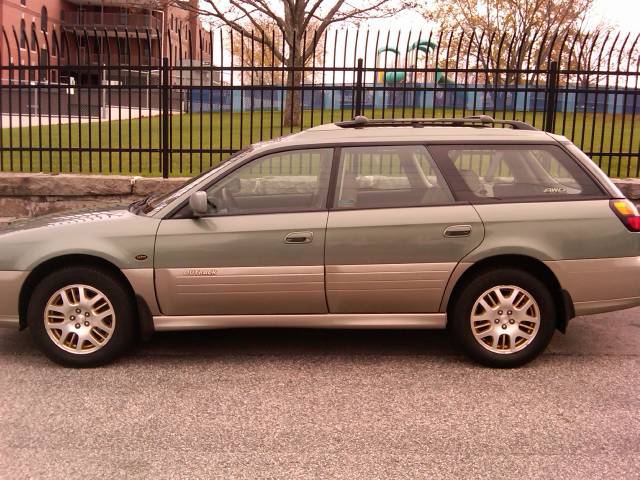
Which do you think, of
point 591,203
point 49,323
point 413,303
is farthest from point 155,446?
point 591,203

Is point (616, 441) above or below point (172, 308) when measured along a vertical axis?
below

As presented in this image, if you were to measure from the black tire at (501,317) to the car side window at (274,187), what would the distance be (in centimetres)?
115

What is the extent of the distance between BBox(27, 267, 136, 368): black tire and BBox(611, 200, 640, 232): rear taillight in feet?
10.9

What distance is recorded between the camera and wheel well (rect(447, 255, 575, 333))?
458cm

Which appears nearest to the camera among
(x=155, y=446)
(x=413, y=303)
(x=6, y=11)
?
(x=155, y=446)

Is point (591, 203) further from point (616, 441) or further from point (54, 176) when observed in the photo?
point (54, 176)

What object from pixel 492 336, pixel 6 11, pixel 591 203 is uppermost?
pixel 6 11

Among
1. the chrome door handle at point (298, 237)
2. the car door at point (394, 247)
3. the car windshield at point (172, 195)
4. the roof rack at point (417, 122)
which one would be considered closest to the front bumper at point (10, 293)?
the car windshield at point (172, 195)

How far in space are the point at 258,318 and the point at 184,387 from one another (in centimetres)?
67

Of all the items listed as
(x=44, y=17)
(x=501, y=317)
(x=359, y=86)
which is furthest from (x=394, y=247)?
(x=44, y=17)

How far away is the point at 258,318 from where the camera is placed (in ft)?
15.1

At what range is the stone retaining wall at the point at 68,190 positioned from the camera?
880 centimetres

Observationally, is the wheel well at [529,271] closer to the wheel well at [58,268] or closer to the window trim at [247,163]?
the window trim at [247,163]

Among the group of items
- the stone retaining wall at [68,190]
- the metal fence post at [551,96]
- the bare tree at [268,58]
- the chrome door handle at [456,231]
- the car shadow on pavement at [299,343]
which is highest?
→ the bare tree at [268,58]
